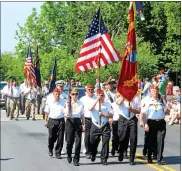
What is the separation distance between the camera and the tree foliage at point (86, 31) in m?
39.8

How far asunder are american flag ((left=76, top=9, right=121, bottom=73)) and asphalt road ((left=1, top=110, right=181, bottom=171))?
230cm

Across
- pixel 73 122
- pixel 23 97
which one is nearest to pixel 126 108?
pixel 73 122

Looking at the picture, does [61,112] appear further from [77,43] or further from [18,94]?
[77,43]

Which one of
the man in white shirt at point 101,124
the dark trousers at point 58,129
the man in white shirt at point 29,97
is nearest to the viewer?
the man in white shirt at point 101,124

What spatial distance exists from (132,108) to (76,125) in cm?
134

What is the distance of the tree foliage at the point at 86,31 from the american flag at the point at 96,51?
69.6 feet

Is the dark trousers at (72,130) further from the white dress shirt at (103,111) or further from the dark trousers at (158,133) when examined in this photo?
the dark trousers at (158,133)

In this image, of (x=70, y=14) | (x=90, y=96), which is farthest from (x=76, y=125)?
(x=70, y=14)

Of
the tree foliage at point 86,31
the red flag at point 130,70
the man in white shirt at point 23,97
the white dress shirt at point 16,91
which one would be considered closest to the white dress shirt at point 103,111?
the red flag at point 130,70

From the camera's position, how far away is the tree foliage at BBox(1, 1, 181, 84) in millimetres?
39781

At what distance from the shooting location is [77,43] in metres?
50.0

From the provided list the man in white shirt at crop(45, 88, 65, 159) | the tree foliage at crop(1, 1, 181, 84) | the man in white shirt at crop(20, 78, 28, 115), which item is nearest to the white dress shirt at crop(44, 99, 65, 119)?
the man in white shirt at crop(45, 88, 65, 159)

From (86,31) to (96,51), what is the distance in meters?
31.6

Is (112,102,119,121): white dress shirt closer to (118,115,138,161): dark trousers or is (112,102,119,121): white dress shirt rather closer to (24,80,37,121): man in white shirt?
(118,115,138,161): dark trousers
